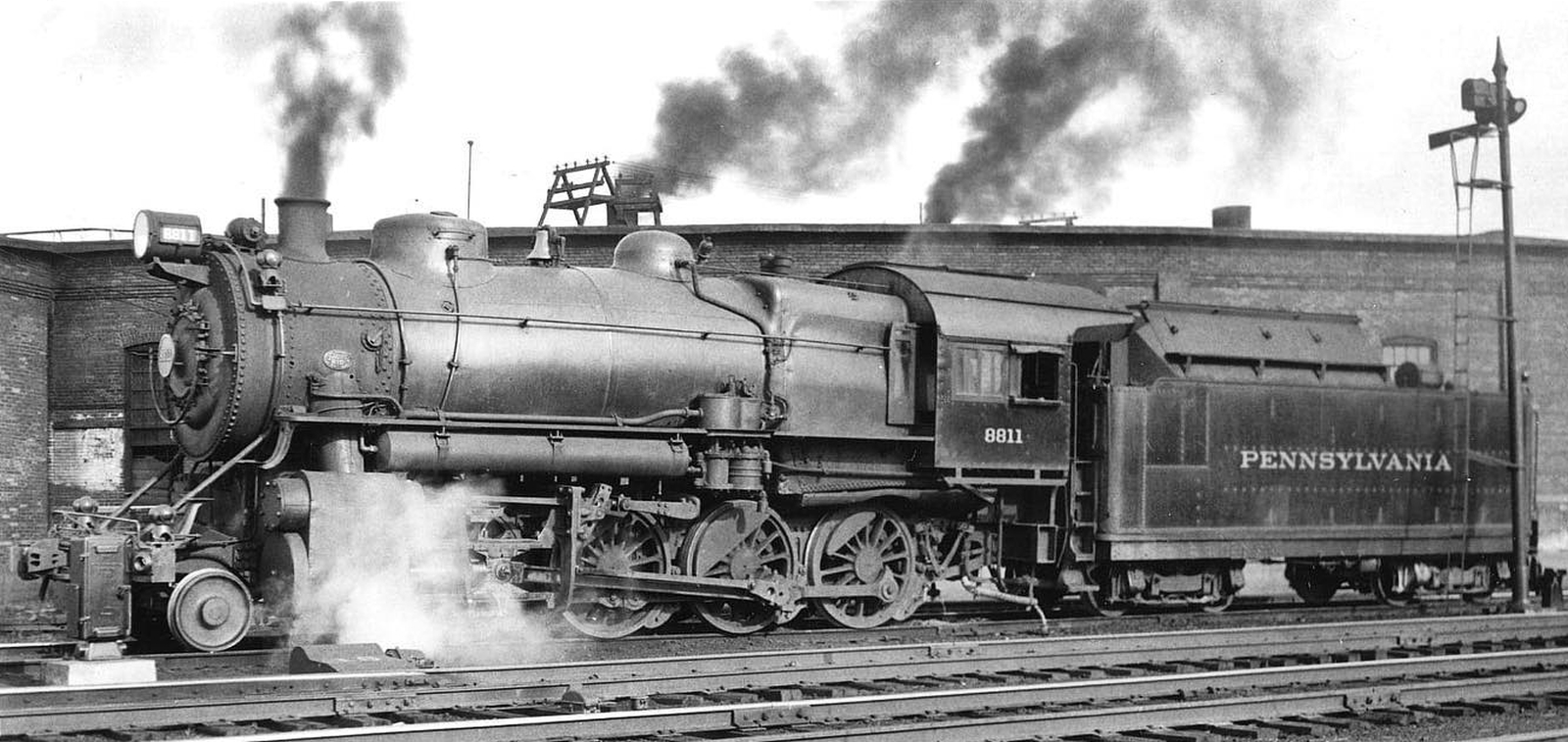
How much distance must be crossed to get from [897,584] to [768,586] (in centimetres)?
170

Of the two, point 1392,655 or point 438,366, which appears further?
point 1392,655

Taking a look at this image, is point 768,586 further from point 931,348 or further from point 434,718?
point 434,718

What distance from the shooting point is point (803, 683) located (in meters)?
9.66

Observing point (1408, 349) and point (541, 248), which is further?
point (1408, 349)

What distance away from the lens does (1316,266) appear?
78.0 ft

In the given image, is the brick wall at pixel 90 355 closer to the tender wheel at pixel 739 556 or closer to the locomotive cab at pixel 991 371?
the locomotive cab at pixel 991 371

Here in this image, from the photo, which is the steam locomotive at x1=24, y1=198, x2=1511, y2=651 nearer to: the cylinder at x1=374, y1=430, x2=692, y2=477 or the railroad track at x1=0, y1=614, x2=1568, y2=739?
the cylinder at x1=374, y1=430, x2=692, y2=477

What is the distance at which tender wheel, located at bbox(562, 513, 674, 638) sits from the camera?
11.5 meters

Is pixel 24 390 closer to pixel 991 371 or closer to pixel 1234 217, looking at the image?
pixel 991 371

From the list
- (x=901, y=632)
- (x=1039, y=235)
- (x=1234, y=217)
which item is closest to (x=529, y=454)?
(x=901, y=632)

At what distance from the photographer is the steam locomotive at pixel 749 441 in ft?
33.4

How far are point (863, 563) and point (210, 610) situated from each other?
5569 millimetres

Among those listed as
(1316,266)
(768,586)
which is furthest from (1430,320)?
(768,586)

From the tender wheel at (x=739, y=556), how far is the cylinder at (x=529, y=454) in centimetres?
63
